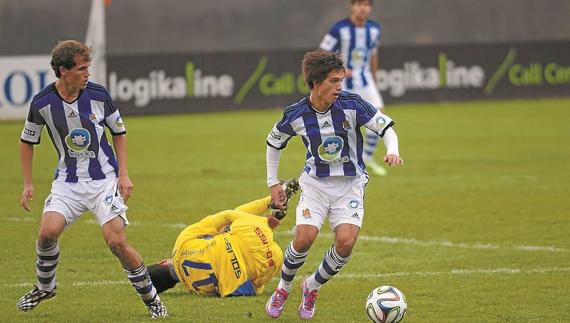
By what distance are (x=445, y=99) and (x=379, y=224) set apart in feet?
53.6

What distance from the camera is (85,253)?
1062cm

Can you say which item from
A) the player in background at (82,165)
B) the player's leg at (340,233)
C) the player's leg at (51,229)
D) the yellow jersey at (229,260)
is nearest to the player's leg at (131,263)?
the player in background at (82,165)

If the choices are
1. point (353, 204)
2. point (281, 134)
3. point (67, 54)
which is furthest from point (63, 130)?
point (353, 204)

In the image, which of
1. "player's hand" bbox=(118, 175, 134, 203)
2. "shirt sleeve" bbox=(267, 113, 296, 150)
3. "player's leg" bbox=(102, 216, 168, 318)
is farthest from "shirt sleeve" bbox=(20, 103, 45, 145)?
"shirt sleeve" bbox=(267, 113, 296, 150)

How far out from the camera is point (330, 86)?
25.9 ft

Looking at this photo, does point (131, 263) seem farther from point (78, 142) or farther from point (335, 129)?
point (335, 129)

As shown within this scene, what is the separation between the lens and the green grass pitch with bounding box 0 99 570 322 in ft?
27.5

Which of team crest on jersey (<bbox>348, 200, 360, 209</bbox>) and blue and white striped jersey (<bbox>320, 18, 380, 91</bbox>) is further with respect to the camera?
blue and white striped jersey (<bbox>320, 18, 380, 91</bbox>)

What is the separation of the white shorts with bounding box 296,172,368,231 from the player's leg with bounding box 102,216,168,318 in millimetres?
1096

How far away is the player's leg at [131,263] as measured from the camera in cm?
766

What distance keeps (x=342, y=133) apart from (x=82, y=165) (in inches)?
70.0

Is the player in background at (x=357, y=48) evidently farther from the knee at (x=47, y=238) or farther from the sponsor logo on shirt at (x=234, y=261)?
the knee at (x=47, y=238)

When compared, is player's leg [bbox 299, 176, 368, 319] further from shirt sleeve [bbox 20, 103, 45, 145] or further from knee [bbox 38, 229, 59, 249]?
shirt sleeve [bbox 20, 103, 45, 145]

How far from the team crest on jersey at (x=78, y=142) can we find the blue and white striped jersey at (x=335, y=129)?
137cm
